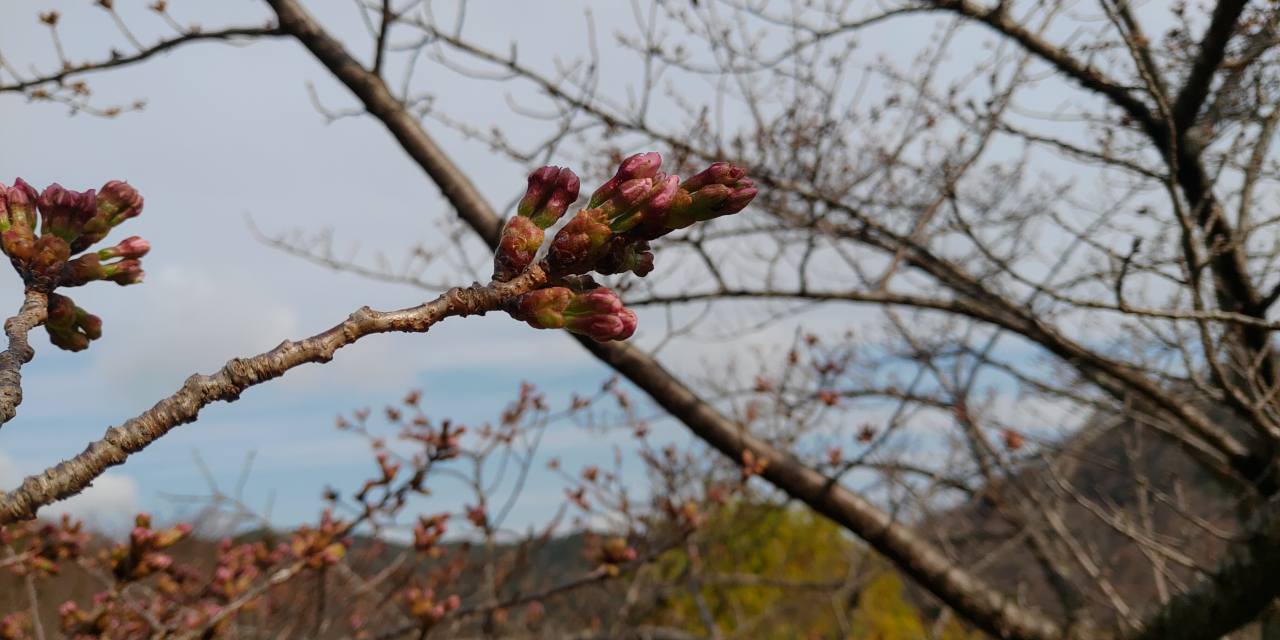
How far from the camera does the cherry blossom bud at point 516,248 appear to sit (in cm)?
104

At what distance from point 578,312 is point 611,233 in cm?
10

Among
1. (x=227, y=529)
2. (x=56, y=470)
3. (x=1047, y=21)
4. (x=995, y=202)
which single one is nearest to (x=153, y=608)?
(x=56, y=470)

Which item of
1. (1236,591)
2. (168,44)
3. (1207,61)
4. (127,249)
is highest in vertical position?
(168,44)

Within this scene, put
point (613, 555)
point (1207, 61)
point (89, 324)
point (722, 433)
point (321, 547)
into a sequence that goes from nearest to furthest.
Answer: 1. point (89, 324)
2. point (321, 547)
3. point (613, 555)
4. point (722, 433)
5. point (1207, 61)

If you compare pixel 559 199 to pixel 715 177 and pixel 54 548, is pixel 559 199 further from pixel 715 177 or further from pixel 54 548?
pixel 54 548

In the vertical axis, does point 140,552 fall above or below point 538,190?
below

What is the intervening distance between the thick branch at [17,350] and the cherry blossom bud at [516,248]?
50cm

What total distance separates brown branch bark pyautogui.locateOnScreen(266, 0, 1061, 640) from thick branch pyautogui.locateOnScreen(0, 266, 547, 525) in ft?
8.03

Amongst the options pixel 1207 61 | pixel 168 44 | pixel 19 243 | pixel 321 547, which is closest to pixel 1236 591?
pixel 1207 61

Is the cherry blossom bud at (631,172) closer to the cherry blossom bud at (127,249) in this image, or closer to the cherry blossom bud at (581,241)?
the cherry blossom bud at (581,241)

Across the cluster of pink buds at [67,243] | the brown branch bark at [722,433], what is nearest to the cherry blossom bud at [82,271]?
the cluster of pink buds at [67,243]

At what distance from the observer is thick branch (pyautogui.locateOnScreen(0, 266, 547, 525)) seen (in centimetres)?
90

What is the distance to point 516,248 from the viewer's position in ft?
3.41

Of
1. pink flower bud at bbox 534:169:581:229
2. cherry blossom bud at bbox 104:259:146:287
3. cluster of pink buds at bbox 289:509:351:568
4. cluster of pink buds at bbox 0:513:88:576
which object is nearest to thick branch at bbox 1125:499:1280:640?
cluster of pink buds at bbox 289:509:351:568
